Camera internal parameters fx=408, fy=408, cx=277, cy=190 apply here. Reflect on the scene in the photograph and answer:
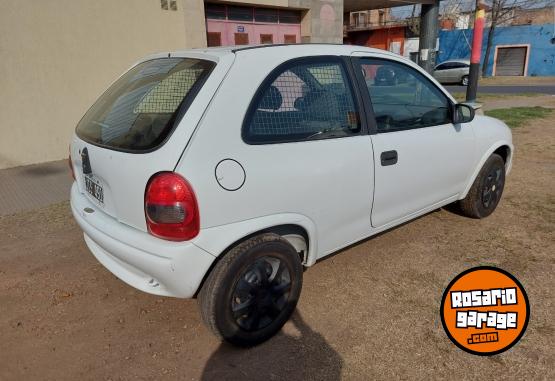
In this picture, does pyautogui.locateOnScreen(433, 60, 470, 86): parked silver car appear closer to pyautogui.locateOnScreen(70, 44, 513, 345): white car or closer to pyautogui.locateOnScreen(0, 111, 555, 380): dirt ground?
pyautogui.locateOnScreen(0, 111, 555, 380): dirt ground

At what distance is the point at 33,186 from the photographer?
5.70 meters

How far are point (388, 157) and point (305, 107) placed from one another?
73cm

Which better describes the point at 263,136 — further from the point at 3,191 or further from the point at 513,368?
the point at 3,191

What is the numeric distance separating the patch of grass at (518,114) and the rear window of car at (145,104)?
9377mm

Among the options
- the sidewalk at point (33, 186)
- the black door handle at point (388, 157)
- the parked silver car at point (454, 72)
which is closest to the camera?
the black door handle at point (388, 157)

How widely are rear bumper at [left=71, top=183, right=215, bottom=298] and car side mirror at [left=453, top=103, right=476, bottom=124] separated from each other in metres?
2.42

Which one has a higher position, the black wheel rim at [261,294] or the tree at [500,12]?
the tree at [500,12]

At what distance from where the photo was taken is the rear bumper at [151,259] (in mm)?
2078

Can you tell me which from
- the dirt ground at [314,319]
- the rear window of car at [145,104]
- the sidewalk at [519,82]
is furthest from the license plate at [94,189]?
the sidewalk at [519,82]

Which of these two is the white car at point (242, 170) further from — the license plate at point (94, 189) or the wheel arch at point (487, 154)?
the wheel arch at point (487, 154)

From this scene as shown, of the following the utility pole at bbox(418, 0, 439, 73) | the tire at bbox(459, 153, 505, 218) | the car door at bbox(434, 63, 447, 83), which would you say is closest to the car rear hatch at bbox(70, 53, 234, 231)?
the tire at bbox(459, 153, 505, 218)

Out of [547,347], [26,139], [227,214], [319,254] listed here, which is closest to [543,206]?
[547,347]

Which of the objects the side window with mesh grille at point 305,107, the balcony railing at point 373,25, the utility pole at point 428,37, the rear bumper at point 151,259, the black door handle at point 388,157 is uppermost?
the balcony railing at point 373,25

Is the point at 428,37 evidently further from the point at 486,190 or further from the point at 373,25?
the point at 373,25
